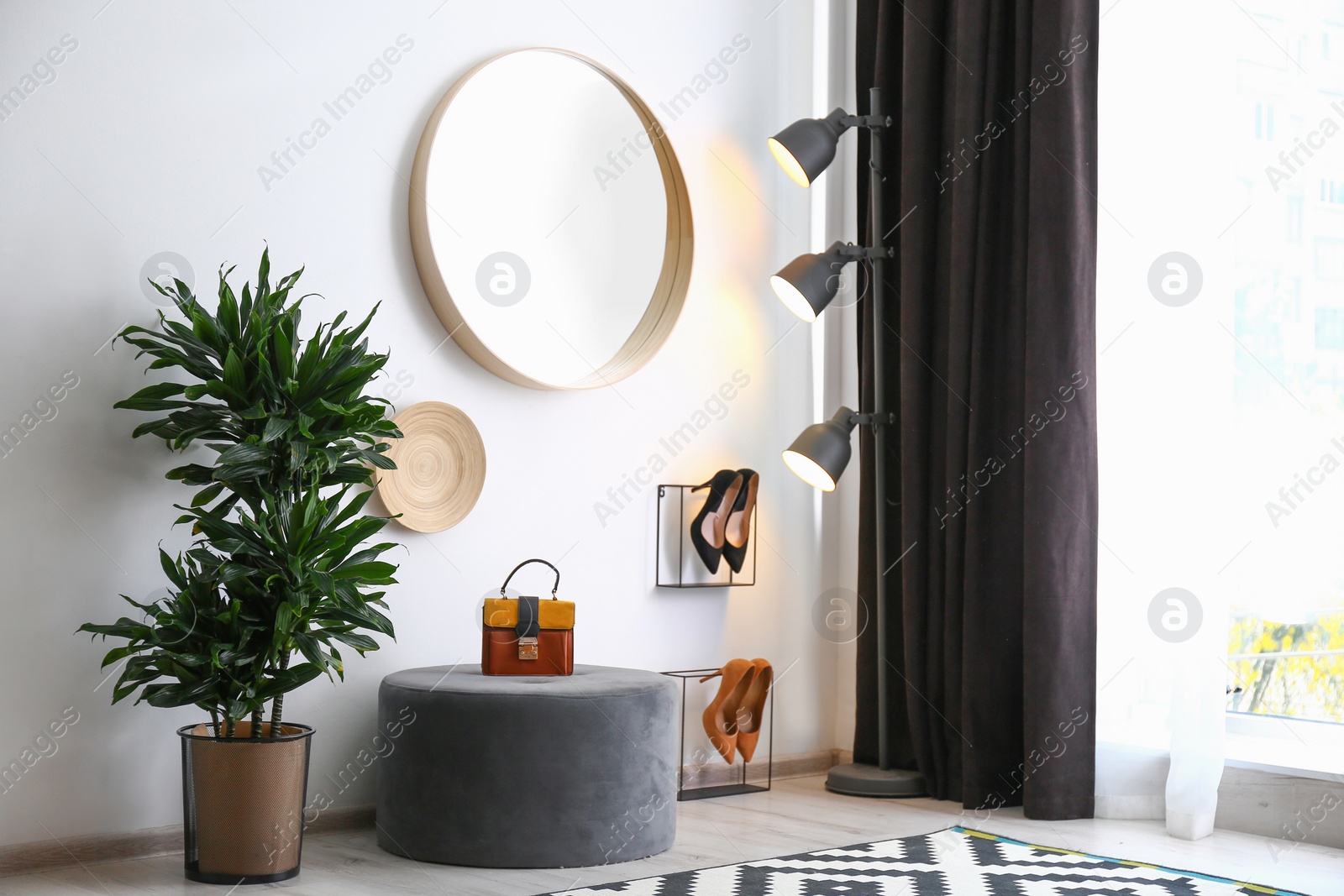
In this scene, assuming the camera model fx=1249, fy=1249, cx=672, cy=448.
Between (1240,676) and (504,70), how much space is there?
2219 mm

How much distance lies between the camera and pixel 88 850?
2.33 m

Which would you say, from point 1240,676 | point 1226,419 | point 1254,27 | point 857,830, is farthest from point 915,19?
point 857,830

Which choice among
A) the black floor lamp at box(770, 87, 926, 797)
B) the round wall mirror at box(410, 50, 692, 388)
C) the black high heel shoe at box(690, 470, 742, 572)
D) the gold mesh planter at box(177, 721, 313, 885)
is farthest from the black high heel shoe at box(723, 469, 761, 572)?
the gold mesh planter at box(177, 721, 313, 885)

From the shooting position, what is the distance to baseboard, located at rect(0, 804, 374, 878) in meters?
2.25

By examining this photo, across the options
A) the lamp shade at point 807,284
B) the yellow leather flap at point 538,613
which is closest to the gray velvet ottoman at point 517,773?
the yellow leather flap at point 538,613

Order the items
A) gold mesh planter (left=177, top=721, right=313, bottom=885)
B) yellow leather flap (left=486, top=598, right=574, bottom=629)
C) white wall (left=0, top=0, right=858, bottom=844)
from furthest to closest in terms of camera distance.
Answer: yellow leather flap (left=486, top=598, right=574, bottom=629) → white wall (left=0, top=0, right=858, bottom=844) → gold mesh planter (left=177, top=721, right=313, bottom=885)

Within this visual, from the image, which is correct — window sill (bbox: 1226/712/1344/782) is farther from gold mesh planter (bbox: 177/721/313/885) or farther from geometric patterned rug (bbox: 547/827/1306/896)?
gold mesh planter (bbox: 177/721/313/885)

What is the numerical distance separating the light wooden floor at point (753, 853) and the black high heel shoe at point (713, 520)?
2.04ft

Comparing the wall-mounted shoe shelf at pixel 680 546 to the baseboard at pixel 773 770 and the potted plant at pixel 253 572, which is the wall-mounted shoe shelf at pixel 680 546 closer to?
the baseboard at pixel 773 770

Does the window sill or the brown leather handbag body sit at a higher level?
the brown leather handbag body

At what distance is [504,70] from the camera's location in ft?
9.75

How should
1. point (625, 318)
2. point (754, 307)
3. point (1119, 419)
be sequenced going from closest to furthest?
point (1119, 419)
point (625, 318)
point (754, 307)

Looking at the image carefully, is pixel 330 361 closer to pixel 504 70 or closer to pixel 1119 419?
pixel 504 70

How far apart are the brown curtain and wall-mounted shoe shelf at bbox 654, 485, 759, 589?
46 cm
